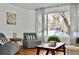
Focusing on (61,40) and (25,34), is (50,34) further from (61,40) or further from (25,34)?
(25,34)

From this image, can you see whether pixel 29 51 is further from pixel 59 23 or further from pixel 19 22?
pixel 59 23

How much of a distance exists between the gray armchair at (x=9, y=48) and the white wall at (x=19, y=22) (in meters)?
0.15

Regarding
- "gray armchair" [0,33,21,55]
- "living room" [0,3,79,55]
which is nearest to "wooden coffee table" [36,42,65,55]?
"living room" [0,3,79,55]

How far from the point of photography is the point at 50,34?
253 centimetres

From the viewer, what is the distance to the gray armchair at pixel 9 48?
246 centimetres

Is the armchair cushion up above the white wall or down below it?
below

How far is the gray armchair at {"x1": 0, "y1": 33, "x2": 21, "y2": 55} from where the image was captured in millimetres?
2465

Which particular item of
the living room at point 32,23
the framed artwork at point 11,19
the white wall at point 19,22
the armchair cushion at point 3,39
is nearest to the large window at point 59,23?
the living room at point 32,23

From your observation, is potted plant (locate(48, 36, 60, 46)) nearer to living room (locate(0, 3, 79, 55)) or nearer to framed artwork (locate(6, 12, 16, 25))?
living room (locate(0, 3, 79, 55))

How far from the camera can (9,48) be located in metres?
2.49

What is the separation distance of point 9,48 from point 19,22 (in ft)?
1.50

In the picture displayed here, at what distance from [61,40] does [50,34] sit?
205 mm

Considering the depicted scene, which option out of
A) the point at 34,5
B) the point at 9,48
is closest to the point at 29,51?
the point at 9,48
